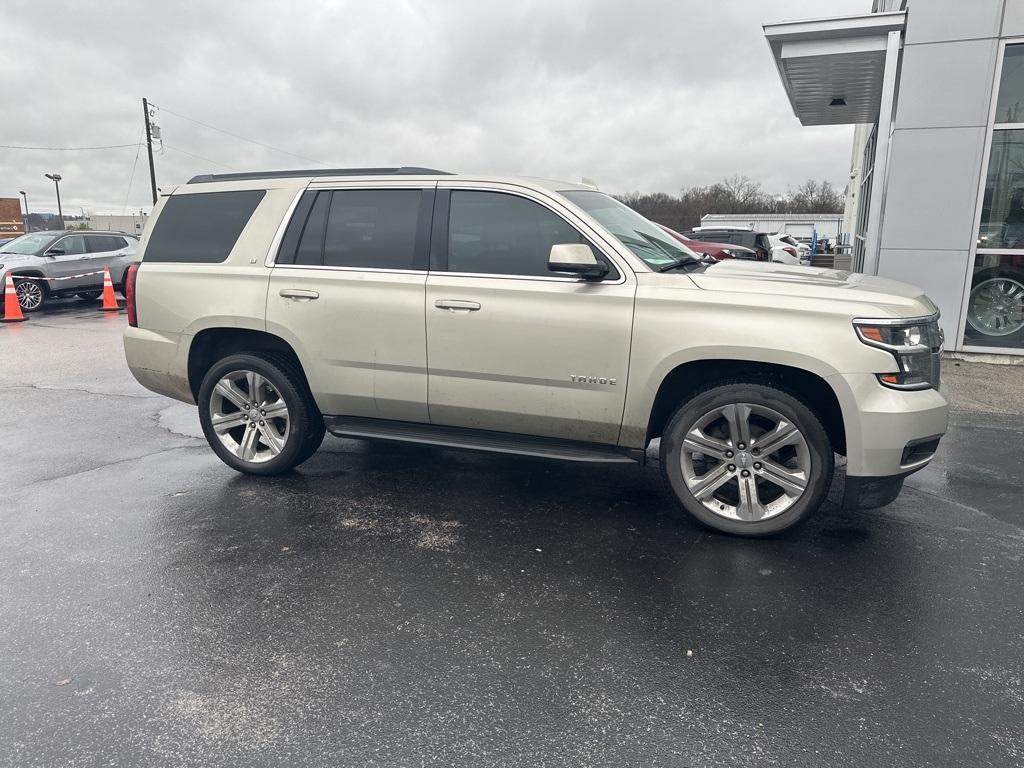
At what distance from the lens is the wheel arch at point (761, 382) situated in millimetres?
3977

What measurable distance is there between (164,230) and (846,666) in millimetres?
5031

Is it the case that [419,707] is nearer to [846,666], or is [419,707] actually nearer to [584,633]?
[584,633]

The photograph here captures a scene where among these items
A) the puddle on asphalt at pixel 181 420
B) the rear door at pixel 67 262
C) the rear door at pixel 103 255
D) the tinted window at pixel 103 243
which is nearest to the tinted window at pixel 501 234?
the puddle on asphalt at pixel 181 420

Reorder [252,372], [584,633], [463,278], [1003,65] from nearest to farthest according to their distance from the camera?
1. [584,633]
2. [463,278]
3. [252,372]
4. [1003,65]

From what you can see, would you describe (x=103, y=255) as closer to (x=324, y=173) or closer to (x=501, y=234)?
(x=324, y=173)

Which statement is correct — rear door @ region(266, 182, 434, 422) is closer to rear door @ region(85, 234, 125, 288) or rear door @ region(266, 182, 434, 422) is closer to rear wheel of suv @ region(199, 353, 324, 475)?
rear wheel of suv @ region(199, 353, 324, 475)

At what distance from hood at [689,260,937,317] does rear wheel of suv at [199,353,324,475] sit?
2.68m

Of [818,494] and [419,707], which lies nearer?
[419,707]

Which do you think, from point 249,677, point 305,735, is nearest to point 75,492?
point 249,677

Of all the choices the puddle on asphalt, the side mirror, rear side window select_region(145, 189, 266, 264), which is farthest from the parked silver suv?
the side mirror

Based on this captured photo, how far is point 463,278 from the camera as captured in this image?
445 cm

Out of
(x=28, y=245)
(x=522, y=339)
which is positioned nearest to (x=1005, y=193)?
(x=522, y=339)

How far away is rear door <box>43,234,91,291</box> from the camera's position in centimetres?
1603

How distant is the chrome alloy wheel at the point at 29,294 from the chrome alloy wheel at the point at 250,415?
1321cm
